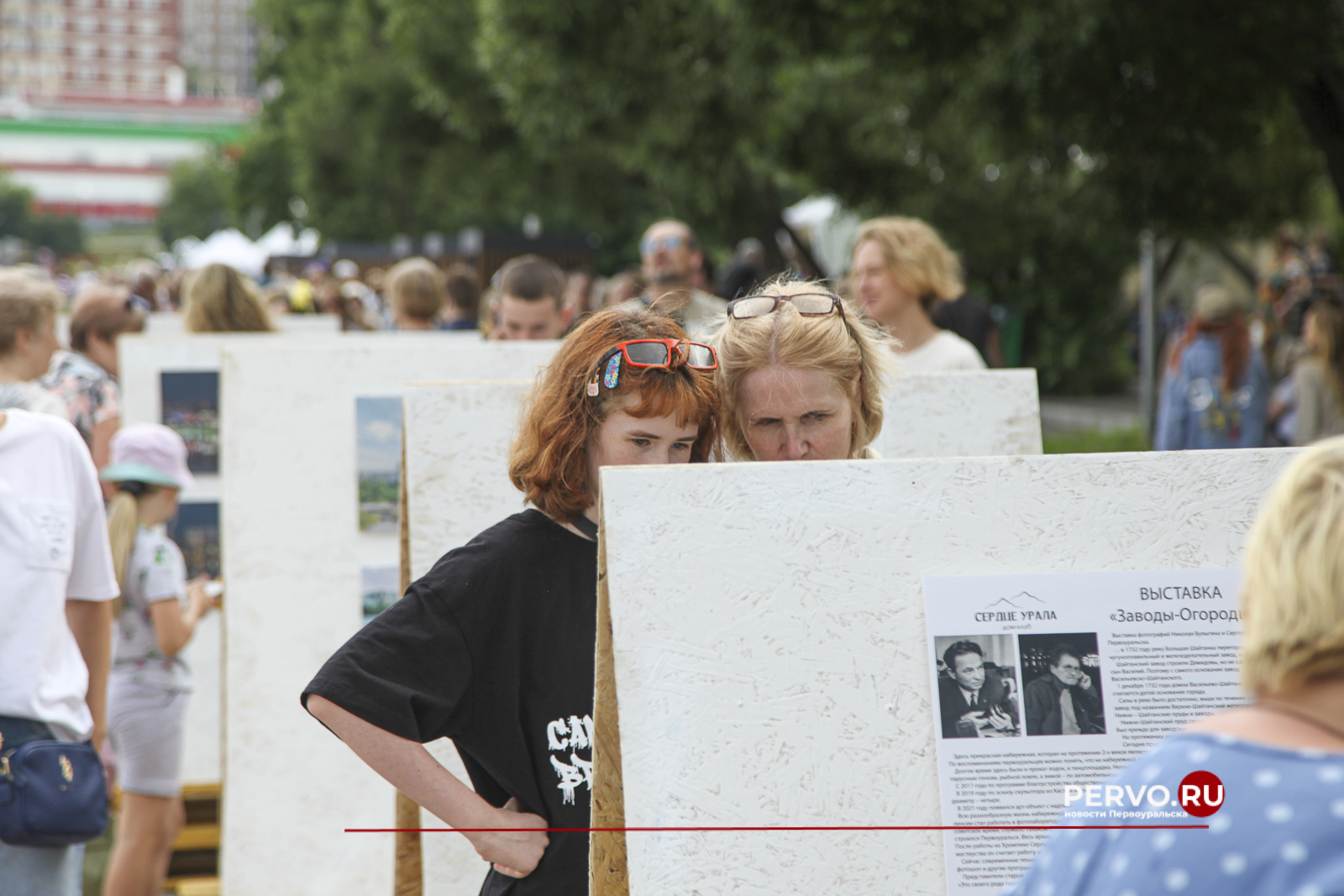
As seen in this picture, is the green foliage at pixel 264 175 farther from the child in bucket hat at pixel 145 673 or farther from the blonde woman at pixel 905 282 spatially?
the blonde woman at pixel 905 282

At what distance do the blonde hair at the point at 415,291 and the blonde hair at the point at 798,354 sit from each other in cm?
446

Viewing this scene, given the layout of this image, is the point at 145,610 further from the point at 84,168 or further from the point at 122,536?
the point at 84,168

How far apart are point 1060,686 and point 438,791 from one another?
87 centimetres

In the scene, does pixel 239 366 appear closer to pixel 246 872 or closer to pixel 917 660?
pixel 246 872

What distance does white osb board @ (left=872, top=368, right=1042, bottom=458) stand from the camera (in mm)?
3391

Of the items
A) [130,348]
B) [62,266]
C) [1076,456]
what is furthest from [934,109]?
[62,266]

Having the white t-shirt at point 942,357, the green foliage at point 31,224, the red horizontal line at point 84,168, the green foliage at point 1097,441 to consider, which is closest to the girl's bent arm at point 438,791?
the white t-shirt at point 942,357

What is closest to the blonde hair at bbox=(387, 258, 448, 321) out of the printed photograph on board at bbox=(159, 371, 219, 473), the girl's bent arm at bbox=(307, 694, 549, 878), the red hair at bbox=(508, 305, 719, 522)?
the printed photograph on board at bbox=(159, 371, 219, 473)

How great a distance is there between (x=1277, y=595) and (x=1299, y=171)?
442 inches

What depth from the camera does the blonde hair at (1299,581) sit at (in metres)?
1.10

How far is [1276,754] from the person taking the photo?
109 centimetres

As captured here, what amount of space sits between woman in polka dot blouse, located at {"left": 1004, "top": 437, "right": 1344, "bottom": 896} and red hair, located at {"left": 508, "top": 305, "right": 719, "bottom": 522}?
1.03m

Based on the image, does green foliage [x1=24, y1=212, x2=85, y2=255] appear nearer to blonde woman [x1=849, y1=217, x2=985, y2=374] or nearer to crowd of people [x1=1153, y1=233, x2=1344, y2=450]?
crowd of people [x1=1153, y1=233, x2=1344, y2=450]

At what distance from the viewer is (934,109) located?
928cm
